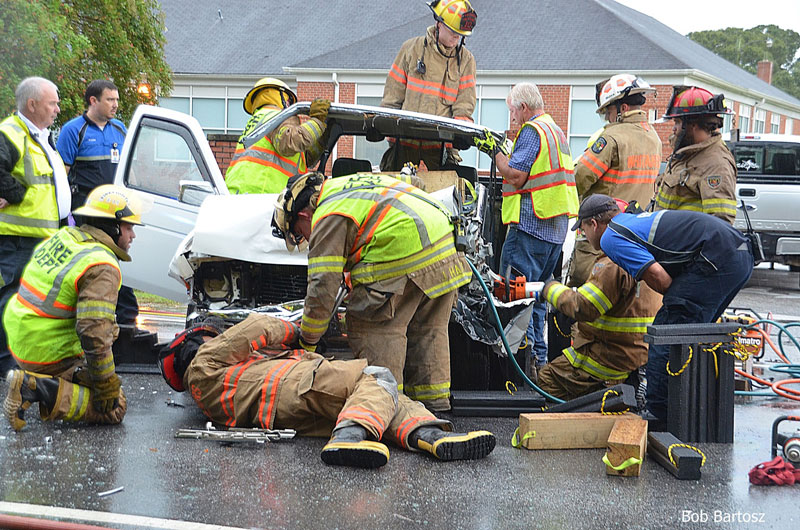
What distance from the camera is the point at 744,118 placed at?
30469mm

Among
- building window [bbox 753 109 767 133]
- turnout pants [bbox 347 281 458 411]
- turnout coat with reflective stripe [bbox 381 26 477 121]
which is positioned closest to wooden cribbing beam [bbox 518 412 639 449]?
turnout pants [bbox 347 281 458 411]

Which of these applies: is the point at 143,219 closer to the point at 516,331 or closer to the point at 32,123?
the point at 32,123

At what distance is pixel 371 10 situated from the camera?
30.2 metres

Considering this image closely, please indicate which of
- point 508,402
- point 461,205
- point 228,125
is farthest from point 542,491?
point 228,125

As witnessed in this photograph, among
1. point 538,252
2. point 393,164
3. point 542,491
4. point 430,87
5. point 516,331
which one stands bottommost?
point 542,491

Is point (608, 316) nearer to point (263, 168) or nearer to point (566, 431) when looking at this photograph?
point (566, 431)

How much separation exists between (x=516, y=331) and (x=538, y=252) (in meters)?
1.07

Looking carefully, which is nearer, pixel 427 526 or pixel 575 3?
pixel 427 526

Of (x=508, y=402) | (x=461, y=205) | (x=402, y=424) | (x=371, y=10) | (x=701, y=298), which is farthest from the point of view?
(x=371, y=10)

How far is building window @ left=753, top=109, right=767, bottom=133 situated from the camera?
32.2 meters

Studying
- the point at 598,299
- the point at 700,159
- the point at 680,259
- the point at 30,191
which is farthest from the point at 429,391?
the point at 30,191

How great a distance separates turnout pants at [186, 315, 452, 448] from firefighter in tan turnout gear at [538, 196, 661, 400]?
133 cm

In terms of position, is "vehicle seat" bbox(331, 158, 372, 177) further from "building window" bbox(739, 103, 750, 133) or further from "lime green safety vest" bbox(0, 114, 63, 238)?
"building window" bbox(739, 103, 750, 133)

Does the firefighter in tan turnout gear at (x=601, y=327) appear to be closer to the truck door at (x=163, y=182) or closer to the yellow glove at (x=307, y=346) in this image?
the yellow glove at (x=307, y=346)
